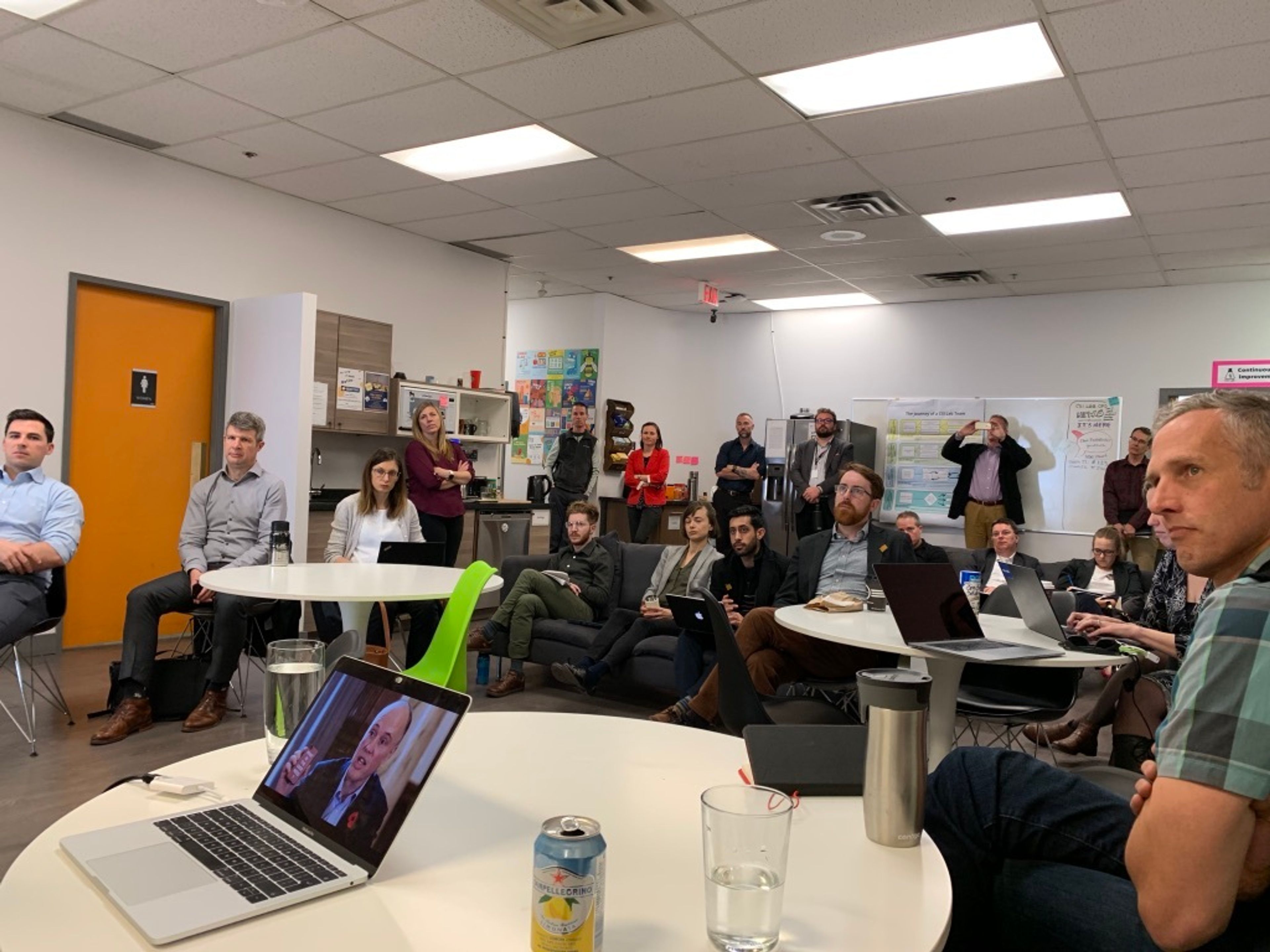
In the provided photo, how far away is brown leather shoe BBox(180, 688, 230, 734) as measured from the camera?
394cm

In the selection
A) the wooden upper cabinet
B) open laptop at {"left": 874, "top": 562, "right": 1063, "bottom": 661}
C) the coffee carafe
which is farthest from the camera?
the wooden upper cabinet

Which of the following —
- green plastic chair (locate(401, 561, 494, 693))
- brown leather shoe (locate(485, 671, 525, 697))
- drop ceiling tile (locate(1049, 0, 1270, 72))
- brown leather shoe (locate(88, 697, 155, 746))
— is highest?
drop ceiling tile (locate(1049, 0, 1270, 72))

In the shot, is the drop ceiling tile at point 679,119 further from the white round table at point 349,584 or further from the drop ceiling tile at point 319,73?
the white round table at point 349,584

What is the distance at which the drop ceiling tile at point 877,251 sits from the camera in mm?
6980

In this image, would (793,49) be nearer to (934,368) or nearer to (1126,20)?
(1126,20)

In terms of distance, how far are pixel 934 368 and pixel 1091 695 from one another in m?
4.45

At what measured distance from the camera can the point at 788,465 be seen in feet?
30.5

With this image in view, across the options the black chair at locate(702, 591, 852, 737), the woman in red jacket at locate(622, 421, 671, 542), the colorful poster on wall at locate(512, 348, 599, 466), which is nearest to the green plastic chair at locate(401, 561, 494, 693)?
the black chair at locate(702, 591, 852, 737)

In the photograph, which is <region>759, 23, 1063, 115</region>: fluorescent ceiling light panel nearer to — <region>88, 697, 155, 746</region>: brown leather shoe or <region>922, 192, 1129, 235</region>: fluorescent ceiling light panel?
<region>922, 192, 1129, 235</region>: fluorescent ceiling light panel

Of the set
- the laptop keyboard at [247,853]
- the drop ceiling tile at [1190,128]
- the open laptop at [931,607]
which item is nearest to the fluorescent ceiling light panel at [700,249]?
the drop ceiling tile at [1190,128]

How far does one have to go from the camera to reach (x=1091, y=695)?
18.0ft

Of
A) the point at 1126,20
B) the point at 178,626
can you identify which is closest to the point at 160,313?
the point at 178,626

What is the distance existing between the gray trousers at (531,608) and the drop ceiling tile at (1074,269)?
189 inches

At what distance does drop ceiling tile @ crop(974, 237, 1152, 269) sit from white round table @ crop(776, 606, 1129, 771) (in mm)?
4542
